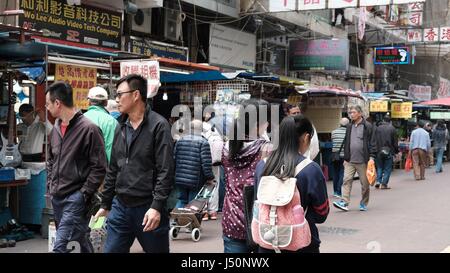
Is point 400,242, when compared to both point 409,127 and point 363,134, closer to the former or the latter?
point 363,134

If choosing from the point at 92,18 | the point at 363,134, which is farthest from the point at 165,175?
the point at 92,18

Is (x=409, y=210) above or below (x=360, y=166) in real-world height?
below

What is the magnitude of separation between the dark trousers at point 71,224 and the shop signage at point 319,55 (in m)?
16.3

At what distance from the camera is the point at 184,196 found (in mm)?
9195

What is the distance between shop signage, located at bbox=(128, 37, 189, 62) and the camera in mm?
14273

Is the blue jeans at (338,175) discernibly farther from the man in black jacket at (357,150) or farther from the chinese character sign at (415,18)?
the chinese character sign at (415,18)

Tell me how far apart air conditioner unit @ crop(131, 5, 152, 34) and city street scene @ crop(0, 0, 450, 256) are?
0.07 metres

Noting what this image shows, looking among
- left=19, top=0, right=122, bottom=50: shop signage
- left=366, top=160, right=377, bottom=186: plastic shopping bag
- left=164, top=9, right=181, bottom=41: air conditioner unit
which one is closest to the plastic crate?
left=19, top=0, right=122, bottom=50: shop signage

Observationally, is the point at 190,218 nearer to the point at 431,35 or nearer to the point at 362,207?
the point at 362,207

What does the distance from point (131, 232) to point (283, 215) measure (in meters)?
1.31

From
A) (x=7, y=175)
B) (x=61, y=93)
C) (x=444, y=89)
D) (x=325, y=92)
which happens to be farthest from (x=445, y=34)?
(x=61, y=93)

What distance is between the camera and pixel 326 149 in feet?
55.3

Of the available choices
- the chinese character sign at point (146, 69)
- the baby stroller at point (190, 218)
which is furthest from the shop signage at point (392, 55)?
the baby stroller at point (190, 218)
